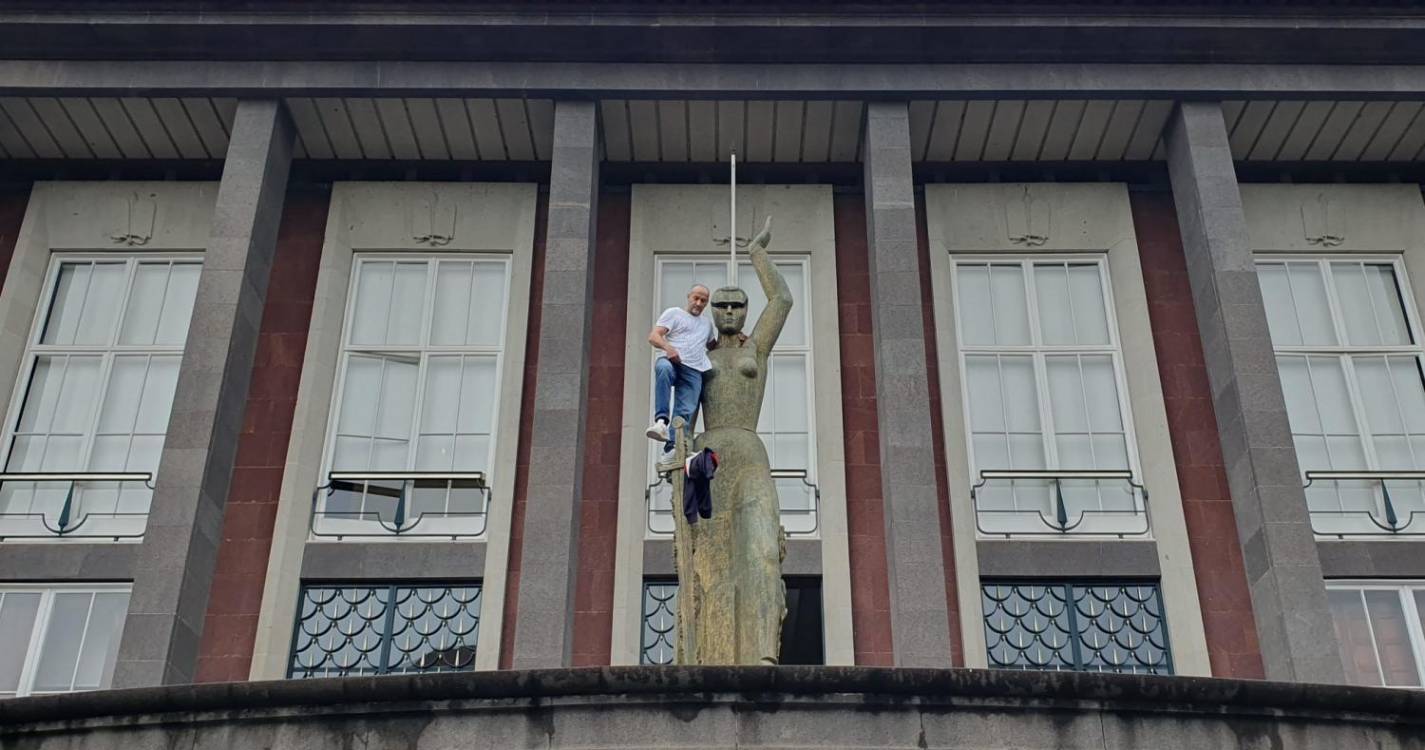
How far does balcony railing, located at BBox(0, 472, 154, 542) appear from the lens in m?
18.8

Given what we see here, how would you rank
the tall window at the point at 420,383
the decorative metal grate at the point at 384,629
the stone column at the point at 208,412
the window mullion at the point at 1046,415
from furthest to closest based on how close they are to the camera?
the window mullion at the point at 1046,415 < the tall window at the point at 420,383 < the decorative metal grate at the point at 384,629 < the stone column at the point at 208,412

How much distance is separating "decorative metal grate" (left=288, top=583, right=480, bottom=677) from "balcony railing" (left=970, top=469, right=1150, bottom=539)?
6561mm

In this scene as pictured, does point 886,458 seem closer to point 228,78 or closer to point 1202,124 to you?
point 1202,124

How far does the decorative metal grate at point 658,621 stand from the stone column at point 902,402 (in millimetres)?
2734

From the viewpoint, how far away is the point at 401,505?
62.1 ft

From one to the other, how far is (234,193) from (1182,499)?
12.7 meters

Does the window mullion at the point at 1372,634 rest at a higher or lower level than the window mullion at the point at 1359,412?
lower

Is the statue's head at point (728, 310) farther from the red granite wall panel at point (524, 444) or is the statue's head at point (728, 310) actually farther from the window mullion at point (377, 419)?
the window mullion at point (377, 419)

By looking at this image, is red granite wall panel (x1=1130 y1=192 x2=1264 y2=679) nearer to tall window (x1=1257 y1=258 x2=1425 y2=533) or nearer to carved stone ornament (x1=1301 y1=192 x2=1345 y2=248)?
tall window (x1=1257 y1=258 x2=1425 y2=533)

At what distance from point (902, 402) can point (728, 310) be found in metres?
5.91

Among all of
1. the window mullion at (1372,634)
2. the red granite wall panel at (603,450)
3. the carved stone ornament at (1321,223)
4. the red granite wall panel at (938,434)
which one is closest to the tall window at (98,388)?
the red granite wall panel at (603,450)

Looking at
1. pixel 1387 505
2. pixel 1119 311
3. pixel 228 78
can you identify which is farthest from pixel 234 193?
pixel 1387 505

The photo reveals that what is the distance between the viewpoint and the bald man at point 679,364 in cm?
1160

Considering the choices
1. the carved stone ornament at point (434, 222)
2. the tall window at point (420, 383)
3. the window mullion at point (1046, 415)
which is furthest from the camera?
the carved stone ornament at point (434, 222)
